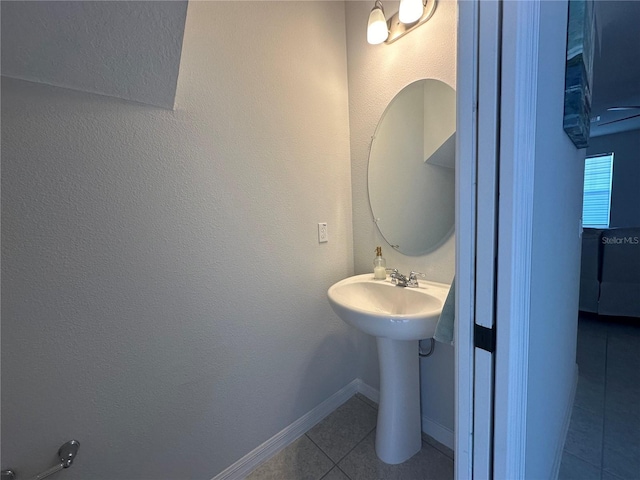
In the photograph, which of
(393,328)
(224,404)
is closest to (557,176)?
(393,328)

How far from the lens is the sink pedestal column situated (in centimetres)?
122

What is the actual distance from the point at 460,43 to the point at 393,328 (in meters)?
0.83

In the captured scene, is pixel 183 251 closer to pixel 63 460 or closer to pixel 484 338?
pixel 63 460

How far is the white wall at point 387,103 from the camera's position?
1.12 metres

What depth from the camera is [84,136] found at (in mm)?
791

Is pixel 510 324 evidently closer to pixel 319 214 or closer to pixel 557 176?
pixel 557 176

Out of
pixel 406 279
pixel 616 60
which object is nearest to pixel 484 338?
pixel 406 279

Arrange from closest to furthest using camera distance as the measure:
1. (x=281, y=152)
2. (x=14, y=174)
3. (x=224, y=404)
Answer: (x=14, y=174) < (x=224, y=404) < (x=281, y=152)

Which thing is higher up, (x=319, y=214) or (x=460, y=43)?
(x=460, y=43)

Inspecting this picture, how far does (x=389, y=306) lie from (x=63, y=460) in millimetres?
1279

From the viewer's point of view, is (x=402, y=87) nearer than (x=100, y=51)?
No

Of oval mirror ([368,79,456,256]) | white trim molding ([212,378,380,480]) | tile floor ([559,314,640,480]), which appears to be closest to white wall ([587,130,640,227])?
tile floor ([559,314,640,480])

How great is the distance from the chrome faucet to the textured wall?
122cm

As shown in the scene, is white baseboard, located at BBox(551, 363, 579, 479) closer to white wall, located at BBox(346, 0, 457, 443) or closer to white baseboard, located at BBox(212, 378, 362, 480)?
white wall, located at BBox(346, 0, 457, 443)
